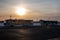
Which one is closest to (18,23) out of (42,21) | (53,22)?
(42,21)

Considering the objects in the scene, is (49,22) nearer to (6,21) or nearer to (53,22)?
(53,22)

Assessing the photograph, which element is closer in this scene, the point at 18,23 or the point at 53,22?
the point at 18,23

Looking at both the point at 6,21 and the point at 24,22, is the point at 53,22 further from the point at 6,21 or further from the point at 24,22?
the point at 6,21

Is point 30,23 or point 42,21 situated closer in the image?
point 30,23

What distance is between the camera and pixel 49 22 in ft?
248

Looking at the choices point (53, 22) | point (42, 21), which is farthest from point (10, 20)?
point (53, 22)

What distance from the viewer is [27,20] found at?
7138 cm

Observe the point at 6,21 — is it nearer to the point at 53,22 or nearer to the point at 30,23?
the point at 30,23

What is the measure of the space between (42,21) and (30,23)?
818cm

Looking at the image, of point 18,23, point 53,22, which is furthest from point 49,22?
point 18,23

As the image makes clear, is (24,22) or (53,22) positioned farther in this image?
(53,22)

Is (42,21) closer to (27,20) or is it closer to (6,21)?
Answer: (27,20)

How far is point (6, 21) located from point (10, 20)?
1.92 metres

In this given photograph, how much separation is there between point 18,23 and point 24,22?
2.82 metres
